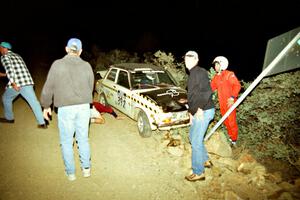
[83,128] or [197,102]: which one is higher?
[197,102]

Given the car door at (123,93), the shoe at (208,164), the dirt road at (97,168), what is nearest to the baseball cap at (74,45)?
the dirt road at (97,168)

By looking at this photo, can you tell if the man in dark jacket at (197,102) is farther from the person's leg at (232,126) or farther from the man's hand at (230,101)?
the person's leg at (232,126)

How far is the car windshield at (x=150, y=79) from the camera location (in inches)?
265

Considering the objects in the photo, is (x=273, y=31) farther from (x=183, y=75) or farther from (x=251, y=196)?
(x=251, y=196)

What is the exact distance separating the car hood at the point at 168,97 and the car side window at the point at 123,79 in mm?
802

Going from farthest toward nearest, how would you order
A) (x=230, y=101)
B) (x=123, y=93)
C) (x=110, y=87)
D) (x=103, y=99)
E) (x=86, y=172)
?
1. (x=103, y=99)
2. (x=110, y=87)
3. (x=123, y=93)
4. (x=230, y=101)
5. (x=86, y=172)

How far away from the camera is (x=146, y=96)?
6066 millimetres

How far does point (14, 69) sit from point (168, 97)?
12.0ft

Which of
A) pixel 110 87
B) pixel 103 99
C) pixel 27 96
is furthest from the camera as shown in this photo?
pixel 103 99

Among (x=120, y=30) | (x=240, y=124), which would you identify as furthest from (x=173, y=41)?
(x=240, y=124)

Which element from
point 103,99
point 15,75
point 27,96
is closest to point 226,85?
point 103,99

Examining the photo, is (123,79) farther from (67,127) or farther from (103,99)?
(67,127)

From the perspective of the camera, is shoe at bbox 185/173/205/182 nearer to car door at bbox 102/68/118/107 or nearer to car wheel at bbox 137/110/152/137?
car wheel at bbox 137/110/152/137

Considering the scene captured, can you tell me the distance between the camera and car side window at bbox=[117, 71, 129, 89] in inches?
271
